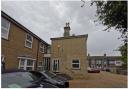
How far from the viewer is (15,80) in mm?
6023

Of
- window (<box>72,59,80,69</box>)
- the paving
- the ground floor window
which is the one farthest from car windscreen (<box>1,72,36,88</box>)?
window (<box>72,59,80,69</box>)

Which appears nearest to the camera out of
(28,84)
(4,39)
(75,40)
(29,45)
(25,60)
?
(28,84)

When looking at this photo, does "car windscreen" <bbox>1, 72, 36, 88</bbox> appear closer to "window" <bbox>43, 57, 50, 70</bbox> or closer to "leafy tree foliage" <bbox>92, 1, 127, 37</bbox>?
"leafy tree foliage" <bbox>92, 1, 127, 37</bbox>

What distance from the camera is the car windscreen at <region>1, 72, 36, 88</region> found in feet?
18.5

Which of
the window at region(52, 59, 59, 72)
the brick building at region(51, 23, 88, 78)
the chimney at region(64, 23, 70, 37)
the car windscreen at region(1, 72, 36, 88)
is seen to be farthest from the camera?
the chimney at region(64, 23, 70, 37)

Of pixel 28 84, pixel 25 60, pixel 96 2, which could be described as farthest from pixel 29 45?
pixel 28 84

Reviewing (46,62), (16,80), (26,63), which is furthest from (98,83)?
(16,80)

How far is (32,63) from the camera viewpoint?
77.8ft

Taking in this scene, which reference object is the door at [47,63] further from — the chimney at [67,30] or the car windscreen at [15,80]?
the car windscreen at [15,80]

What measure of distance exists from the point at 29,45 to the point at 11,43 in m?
4.99

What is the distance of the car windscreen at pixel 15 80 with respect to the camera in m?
5.63

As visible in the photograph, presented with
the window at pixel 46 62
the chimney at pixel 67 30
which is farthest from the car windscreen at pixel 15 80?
the window at pixel 46 62

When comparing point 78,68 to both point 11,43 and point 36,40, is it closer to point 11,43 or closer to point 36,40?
point 36,40

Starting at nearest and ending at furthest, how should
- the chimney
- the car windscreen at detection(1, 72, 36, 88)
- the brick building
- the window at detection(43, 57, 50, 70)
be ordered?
the car windscreen at detection(1, 72, 36, 88) < the brick building < the chimney < the window at detection(43, 57, 50, 70)
